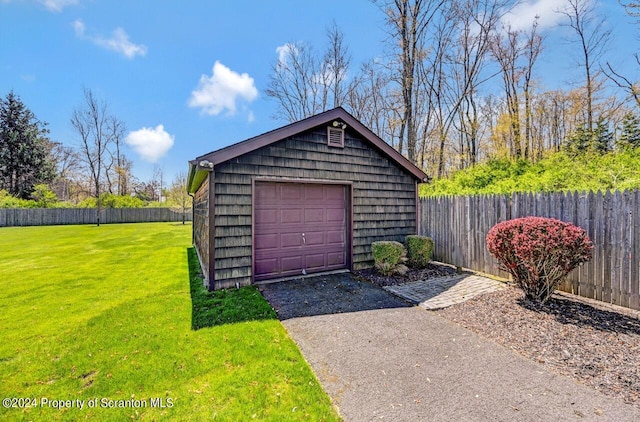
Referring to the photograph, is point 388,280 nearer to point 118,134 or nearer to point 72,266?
point 72,266

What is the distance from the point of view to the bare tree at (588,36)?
13.5m

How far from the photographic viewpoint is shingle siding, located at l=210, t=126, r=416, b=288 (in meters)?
5.70

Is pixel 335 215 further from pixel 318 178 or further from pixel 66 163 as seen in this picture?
pixel 66 163

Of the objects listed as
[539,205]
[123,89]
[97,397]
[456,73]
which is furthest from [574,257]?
[123,89]

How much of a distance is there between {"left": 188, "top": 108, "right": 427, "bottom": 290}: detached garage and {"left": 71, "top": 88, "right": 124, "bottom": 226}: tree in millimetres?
27487

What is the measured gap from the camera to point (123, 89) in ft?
52.1

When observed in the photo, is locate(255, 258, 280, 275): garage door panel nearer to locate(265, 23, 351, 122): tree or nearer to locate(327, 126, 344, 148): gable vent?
locate(327, 126, 344, 148): gable vent

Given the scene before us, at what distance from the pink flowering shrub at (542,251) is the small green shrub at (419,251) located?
7.96 ft

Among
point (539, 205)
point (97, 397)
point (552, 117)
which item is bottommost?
point (97, 397)

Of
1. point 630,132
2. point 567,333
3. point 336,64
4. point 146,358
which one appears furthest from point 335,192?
point 336,64

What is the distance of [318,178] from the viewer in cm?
672

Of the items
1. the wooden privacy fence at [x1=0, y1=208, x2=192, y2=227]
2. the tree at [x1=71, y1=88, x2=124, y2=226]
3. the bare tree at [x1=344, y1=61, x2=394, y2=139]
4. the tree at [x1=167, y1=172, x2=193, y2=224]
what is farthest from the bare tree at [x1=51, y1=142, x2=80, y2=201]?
the bare tree at [x1=344, y1=61, x2=394, y2=139]

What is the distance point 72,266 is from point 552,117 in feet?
77.4

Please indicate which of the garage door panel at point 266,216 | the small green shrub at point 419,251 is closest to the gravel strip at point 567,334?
the small green shrub at point 419,251
